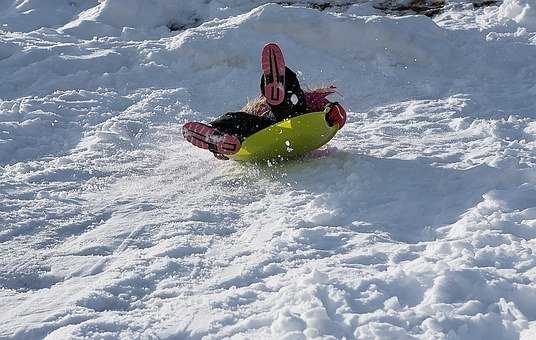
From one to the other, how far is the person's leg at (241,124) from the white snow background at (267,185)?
35cm

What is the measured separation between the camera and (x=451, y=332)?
3371mm

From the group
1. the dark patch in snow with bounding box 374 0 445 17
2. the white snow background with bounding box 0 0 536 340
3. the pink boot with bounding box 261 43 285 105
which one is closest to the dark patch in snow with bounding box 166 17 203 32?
the white snow background with bounding box 0 0 536 340

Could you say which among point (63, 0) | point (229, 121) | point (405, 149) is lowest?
A: point (405, 149)

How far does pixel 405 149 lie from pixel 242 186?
1553 millimetres

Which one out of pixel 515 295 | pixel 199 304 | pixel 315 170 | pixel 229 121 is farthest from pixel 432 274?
pixel 229 121

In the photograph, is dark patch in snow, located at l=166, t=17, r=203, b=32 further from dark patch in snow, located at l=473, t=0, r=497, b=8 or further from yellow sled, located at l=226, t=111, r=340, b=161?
yellow sled, located at l=226, t=111, r=340, b=161

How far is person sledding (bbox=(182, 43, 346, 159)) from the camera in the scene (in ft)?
20.3

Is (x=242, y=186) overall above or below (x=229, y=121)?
below

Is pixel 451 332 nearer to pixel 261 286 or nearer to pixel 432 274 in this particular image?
pixel 432 274

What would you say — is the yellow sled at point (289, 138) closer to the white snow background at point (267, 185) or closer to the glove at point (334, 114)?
the glove at point (334, 114)

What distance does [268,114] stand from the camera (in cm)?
659

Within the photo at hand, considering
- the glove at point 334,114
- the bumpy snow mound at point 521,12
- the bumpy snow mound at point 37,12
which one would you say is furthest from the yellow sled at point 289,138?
the bumpy snow mound at point 37,12

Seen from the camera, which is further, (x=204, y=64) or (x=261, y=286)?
(x=204, y=64)

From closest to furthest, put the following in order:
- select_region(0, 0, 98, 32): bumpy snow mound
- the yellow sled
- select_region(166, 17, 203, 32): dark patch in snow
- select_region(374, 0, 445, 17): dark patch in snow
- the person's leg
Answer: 1. the yellow sled
2. the person's leg
3. select_region(374, 0, 445, 17): dark patch in snow
4. select_region(166, 17, 203, 32): dark patch in snow
5. select_region(0, 0, 98, 32): bumpy snow mound
